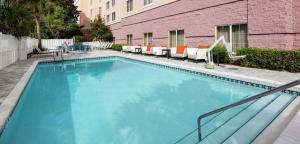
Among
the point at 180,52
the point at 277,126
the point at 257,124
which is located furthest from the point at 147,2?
the point at 277,126

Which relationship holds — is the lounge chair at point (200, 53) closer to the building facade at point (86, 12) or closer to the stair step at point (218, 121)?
the stair step at point (218, 121)

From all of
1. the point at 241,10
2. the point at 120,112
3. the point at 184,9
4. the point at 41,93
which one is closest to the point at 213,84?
the point at 120,112

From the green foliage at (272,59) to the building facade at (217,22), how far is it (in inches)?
33.8

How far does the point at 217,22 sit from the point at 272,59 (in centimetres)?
526

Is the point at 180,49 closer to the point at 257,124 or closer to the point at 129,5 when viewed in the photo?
the point at 257,124

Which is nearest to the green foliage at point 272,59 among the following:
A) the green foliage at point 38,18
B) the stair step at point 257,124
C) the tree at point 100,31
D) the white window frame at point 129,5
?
the stair step at point 257,124

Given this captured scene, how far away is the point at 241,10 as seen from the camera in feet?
48.8

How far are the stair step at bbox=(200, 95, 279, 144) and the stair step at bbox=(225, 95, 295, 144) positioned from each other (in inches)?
7.3

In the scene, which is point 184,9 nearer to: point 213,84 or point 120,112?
point 213,84

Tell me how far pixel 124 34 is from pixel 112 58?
434 inches

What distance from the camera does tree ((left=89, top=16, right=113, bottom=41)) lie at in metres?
39.9

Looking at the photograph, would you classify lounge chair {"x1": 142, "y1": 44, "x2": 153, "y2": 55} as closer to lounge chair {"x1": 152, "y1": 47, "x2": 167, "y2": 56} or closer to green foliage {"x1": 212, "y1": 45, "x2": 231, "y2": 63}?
lounge chair {"x1": 152, "y1": 47, "x2": 167, "y2": 56}

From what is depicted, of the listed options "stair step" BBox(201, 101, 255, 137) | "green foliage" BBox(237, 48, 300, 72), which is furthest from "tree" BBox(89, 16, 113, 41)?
"stair step" BBox(201, 101, 255, 137)

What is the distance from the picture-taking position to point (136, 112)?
787 centimetres
